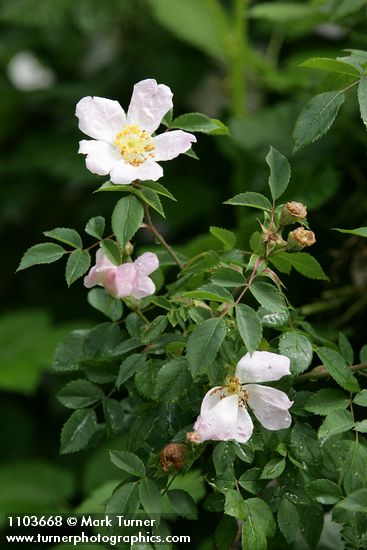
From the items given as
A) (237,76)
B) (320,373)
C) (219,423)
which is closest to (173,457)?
(219,423)

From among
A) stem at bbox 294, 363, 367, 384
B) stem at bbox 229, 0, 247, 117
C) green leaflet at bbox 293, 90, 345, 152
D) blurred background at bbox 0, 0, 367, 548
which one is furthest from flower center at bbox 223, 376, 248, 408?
stem at bbox 229, 0, 247, 117

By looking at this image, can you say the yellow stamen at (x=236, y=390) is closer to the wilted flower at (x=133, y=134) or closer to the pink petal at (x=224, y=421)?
the pink petal at (x=224, y=421)

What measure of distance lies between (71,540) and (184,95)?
1.15 meters

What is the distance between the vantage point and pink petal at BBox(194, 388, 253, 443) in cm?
59

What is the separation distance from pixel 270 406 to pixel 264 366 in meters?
0.04

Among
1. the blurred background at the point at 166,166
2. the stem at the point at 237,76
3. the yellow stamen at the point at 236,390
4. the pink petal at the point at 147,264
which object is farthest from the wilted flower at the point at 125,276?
the stem at the point at 237,76

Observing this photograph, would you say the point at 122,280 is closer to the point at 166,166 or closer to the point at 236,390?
the point at 236,390

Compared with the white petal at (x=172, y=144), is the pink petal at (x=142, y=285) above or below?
below

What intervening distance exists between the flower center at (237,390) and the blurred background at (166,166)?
1.24ft

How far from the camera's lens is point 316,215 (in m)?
1.16

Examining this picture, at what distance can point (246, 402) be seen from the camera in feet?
2.01

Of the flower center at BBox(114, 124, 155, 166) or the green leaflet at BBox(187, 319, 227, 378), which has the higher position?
the flower center at BBox(114, 124, 155, 166)

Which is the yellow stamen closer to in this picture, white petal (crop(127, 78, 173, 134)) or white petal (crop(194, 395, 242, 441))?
white petal (crop(194, 395, 242, 441))

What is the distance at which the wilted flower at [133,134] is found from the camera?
2.10 feet
